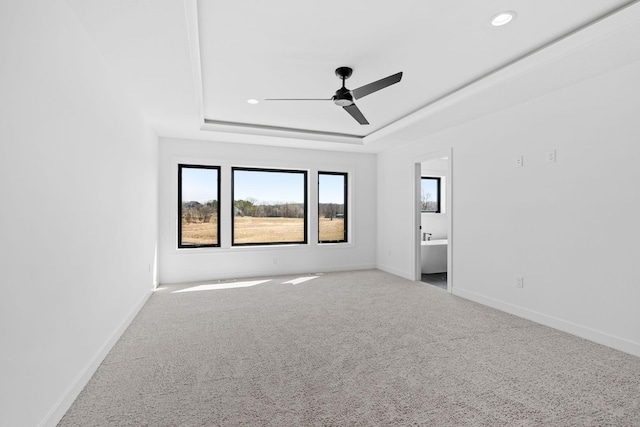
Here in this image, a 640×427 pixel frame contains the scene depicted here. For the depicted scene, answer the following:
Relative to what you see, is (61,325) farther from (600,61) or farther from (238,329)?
(600,61)

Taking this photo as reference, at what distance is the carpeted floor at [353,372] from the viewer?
183cm

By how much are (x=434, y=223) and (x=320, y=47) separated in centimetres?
532

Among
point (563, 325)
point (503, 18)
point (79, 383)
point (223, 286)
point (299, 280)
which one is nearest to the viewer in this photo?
point (79, 383)

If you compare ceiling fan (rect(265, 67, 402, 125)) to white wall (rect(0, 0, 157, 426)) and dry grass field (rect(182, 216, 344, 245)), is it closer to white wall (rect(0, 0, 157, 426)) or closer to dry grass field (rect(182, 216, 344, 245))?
white wall (rect(0, 0, 157, 426))

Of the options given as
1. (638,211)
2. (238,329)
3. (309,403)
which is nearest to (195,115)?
(238,329)

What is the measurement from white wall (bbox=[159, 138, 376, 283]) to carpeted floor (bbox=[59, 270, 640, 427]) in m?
1.57

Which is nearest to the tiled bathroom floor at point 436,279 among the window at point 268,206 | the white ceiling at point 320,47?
the window at point 268,206

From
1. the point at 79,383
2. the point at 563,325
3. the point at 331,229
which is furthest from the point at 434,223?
the point at 79,383

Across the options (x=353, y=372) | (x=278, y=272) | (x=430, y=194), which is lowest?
(x=353, y=372)

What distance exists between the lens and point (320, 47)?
2.65 m

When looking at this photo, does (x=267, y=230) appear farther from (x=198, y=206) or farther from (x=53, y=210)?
(x=53, y=210)

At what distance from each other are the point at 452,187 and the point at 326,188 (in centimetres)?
250

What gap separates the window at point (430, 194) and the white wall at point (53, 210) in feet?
20.6

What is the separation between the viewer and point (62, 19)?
1861mm
